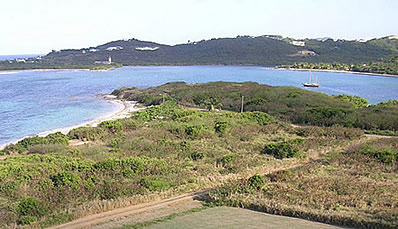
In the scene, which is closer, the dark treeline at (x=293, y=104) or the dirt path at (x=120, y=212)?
the dirt path at (x=120, y=212)

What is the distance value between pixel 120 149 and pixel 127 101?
3491 centimetres

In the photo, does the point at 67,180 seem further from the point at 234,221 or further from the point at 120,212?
the point at 234,221

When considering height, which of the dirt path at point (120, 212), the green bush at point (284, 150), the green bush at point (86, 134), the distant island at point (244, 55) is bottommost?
the green bush at point (86, 134)

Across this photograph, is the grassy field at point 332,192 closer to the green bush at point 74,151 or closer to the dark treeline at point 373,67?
the green bush at point 74,151

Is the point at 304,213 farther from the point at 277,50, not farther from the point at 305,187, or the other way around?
the point at 277,50

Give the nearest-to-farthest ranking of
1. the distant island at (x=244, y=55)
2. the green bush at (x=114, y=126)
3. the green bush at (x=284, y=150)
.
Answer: the green bush at (x=284, y=150) → the green bush at (x=114, y=126) → the distant island at (x=244, y=55)

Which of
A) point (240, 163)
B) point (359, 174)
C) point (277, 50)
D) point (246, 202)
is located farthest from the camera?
point (277, 50)

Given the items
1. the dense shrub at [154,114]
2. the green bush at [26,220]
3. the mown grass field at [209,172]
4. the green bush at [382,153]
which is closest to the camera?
the green bush at [26,220]

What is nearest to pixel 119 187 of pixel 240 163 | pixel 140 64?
pixel 240 163

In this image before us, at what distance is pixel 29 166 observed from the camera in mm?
16984

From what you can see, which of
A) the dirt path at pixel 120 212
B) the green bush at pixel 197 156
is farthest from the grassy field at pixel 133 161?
the dirt path at pixel 120 212

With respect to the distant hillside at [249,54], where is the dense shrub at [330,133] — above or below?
below

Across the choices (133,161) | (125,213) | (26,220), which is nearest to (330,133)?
(133,161)

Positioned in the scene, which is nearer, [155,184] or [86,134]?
[155,184]
